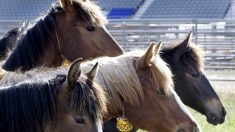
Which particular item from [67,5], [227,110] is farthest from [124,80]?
[227,110]

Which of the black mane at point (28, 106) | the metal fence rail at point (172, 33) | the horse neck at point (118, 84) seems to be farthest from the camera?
the metal fence rail at point (172, 33)

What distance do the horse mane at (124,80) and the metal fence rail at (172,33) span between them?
10296mm

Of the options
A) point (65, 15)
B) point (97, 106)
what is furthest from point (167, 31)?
point (97, 106)

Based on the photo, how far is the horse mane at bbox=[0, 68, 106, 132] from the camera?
9.27ft

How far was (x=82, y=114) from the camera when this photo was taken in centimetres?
292

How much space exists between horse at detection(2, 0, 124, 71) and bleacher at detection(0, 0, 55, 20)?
69.0 ft

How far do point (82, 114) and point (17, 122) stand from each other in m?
0.34

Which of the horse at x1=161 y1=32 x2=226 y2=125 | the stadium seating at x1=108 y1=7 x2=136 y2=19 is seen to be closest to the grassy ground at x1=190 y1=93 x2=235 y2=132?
the horse at x1=161 y1=32 x2=226 y2=125

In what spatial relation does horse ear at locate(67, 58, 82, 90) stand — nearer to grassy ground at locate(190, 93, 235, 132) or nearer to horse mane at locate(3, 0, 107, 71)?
horse mane at locate(3, 0, 107, 71)

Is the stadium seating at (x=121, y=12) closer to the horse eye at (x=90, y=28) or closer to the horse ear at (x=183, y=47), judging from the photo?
the horse ear at (x=183, y=47)

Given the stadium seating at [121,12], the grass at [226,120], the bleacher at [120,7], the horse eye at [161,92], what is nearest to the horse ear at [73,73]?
the horse eye at [161,92]

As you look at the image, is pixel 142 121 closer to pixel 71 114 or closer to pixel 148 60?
pixel 148 60

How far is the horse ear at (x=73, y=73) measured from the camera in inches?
114

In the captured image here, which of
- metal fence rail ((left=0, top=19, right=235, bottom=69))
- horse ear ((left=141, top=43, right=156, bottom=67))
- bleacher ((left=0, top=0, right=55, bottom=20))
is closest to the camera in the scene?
horse ear ((left=141, top=43, right=156, bottom=67))
